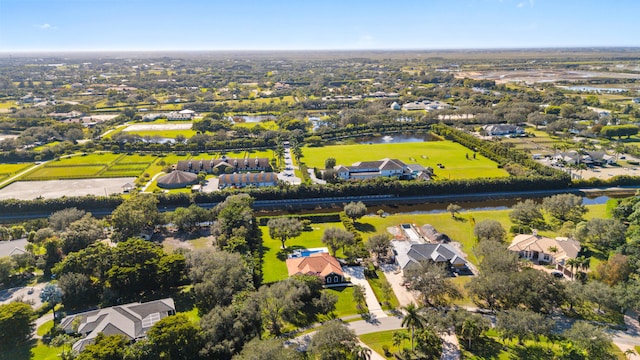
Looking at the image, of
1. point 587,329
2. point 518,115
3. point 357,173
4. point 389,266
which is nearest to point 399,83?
point 518,115

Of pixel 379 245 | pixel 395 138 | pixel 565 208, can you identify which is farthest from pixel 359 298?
pixel 395 138

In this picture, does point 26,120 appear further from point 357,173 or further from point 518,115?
point 518,115

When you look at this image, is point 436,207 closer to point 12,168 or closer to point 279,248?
point 279,248

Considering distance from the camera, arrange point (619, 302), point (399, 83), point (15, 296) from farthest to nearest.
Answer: point (399, 83) < point (15, 296) < point (619, 302)

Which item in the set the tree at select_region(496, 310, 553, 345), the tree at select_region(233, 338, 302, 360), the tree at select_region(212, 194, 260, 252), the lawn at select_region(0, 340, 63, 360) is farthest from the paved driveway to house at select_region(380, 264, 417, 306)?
the lawn at select_region(0, 340, 63, 360)

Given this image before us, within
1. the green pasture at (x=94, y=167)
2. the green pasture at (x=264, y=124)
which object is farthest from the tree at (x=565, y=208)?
the green pasture at (x=264, y=124)
